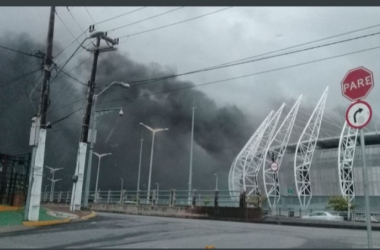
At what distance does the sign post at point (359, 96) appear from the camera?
6.95 metres

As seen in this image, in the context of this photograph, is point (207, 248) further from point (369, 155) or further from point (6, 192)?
point (369, 155)

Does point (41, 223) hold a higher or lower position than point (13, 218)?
lower

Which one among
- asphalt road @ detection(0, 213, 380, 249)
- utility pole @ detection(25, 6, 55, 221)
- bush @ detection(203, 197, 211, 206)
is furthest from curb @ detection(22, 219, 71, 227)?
bush @ detection(203, 197, 211, 206)

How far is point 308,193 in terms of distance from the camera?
236ft

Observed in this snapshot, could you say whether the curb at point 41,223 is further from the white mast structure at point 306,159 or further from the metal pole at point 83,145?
the white mast structure at point 306,159

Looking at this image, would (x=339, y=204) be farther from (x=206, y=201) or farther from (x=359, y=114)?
(x=359, y=114)

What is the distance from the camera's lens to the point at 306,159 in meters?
71.8

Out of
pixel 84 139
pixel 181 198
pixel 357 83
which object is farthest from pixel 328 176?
pixel 357 83

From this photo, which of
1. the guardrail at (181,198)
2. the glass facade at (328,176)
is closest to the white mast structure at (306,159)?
the glass facade at (328,176)

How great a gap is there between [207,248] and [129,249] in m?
1.57

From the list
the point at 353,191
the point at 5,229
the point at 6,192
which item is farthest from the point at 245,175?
the point at 5,229

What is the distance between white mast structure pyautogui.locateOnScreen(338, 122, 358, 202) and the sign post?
58907 mm

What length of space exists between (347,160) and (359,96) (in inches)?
2413

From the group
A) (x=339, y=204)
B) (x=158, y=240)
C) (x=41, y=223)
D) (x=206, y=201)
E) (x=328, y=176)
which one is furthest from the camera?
(x=328, y=176)
